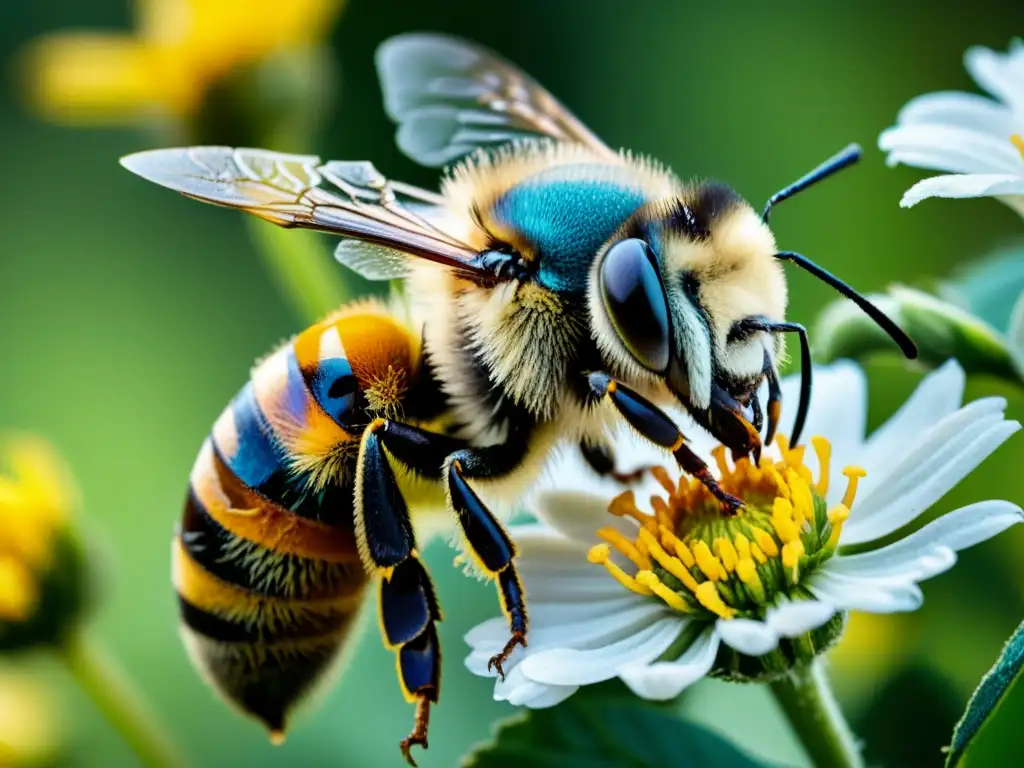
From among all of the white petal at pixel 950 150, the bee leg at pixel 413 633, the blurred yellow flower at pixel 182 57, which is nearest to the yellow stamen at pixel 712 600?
the bee leg at pixel 413 633

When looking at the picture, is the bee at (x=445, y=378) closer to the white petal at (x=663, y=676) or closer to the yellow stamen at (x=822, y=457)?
the yellow stamen at (x=822, y=457)

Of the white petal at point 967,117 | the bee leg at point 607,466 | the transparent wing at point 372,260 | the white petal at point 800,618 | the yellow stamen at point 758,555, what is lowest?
the white petal at point 800,618

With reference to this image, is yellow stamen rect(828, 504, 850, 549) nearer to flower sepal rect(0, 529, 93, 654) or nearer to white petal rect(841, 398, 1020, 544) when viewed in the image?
white petal rect(841, 398, 1020, 544)

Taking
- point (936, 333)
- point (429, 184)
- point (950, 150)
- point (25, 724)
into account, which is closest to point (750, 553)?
point (936, 333)

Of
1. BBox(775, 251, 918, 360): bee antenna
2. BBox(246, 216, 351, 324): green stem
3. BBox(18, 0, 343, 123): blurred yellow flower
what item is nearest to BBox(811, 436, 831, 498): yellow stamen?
BBox(775, 251, 918, 360): bee antenna

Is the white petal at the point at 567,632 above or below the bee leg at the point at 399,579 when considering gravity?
below

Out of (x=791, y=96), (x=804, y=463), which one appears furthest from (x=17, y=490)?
(x=791, y=96)

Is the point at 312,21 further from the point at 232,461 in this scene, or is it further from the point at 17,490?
the point at 232,461
